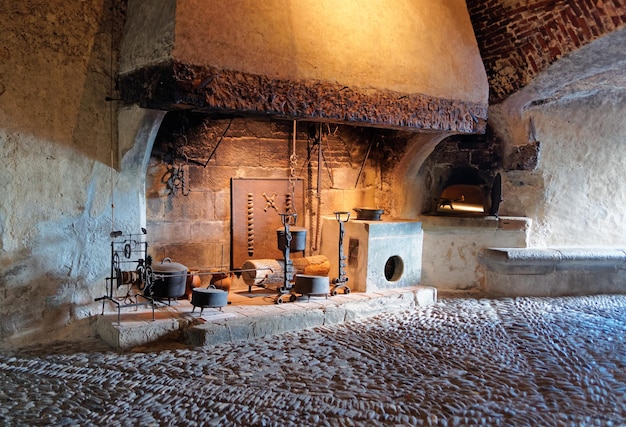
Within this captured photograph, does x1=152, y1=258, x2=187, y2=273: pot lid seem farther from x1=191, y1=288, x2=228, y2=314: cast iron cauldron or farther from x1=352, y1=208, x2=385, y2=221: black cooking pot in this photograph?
x1=352, y1=208, x2=385, y2=221: black cooking pot

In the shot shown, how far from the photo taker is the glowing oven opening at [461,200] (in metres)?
7.00

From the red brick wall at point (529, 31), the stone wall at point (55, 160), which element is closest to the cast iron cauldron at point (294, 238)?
the stone wall at point (55, 160)

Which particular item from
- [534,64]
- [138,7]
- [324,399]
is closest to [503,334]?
[324,399]

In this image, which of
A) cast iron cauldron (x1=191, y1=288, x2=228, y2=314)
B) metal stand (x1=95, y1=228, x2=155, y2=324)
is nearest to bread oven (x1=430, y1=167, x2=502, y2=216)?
cast iron cauldron (x1=191, y1=288, x2=228, y2=314)

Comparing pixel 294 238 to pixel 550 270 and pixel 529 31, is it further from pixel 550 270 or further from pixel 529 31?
pixel 550 270

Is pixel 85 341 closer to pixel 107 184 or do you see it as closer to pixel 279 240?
pixel 107 184

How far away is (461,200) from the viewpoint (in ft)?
23.3

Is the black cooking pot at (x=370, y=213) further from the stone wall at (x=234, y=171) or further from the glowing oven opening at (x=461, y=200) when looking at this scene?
the glowing oven opening at (x=461, y=200)

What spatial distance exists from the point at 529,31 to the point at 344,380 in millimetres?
3850

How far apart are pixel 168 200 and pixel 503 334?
3.50m

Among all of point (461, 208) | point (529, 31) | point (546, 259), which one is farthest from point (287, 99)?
point (546, 259)

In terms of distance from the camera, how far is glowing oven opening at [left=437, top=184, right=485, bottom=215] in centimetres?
700

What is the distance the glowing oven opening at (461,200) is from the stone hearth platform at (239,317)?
1469 mm

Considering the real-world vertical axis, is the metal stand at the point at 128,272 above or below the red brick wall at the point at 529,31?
below
